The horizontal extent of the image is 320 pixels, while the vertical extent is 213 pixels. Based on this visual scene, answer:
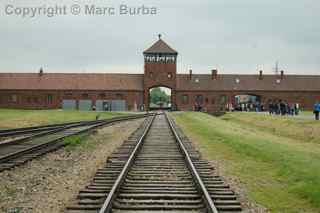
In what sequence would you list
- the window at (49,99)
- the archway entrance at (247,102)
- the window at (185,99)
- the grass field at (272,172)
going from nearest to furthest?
the grass field at (272,172) < the archway entrance at (247,102) < the window at (49,99) < the window at (185,99)

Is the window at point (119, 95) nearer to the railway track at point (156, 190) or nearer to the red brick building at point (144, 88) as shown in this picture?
the red brick building at point (144, 88)

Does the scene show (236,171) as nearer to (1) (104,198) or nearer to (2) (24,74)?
(1) (104,198)

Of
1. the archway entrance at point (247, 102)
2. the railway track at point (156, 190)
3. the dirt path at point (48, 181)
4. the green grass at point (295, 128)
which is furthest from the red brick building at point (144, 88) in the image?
the railway track at point (156, 190)

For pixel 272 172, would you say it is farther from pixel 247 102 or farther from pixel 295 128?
pixel 247 102

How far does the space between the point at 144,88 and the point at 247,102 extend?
1772 cm

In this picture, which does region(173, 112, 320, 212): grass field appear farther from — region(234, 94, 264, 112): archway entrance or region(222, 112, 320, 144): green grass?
region(234, 94, 264, 112): archway entrance

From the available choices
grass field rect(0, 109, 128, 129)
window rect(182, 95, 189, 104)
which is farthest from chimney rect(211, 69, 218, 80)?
grass field rect(0, 109, 128, 129)

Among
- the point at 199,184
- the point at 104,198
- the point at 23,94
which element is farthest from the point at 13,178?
the point at 23,94

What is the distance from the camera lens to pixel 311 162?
40.1ft

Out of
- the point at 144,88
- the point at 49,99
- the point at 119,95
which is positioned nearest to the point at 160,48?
the point at 144,88

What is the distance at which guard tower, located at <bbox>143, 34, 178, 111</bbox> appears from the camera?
80.0 metres

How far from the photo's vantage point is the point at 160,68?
8025 cm

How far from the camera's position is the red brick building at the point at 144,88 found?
260ft

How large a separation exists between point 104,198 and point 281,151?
875 cm
